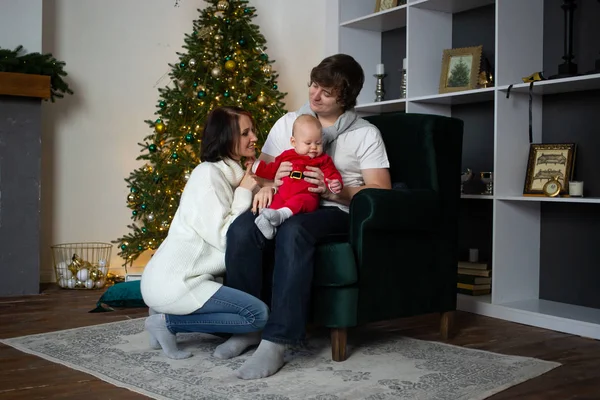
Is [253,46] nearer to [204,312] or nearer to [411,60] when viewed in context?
[411,60]

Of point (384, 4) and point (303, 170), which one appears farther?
point (384, 4)

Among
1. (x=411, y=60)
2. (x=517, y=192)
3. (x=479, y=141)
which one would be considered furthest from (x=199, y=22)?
(x=517, y=192)

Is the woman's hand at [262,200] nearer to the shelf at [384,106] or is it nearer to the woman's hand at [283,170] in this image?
the woman's hand at [283,170]

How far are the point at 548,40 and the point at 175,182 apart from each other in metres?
2.24

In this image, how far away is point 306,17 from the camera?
5.04 m

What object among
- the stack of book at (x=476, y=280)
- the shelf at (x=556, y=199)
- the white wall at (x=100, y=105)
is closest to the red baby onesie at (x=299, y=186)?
the shelf at (x=556, y=199)

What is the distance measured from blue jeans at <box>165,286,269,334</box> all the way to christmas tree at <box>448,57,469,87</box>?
192 cm

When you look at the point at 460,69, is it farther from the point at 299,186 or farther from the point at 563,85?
the point at 299,186

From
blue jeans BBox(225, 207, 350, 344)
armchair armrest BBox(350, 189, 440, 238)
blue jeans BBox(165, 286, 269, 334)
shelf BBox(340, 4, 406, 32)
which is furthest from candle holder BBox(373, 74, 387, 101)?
blue jeans BBox(165, 286, 269, 334)

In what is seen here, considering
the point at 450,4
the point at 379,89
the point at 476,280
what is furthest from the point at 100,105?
the point at 476,280

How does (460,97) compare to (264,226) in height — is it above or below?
above

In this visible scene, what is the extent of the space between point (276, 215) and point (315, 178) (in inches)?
8.8

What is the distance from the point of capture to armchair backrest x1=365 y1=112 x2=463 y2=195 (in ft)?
8.91

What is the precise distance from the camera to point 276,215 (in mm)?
2281
